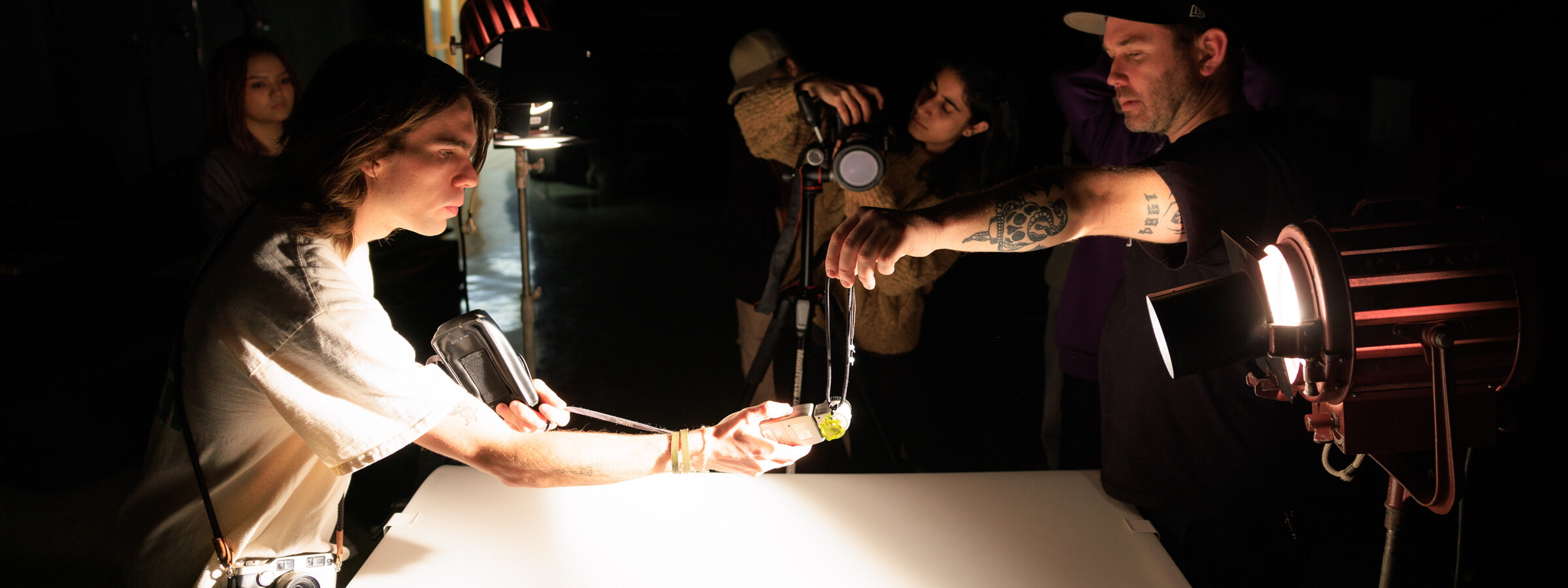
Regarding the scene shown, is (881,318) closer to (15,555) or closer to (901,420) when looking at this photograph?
(901,420)

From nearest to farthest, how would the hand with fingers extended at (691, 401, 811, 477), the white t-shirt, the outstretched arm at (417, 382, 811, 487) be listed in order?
the white t-shirt < the outstretched arm at (417, 382, 811, 487) < the hand with fingers extended at (691, 401, 811, 477)

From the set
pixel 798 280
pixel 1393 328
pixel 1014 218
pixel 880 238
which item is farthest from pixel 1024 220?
pixel 798 280

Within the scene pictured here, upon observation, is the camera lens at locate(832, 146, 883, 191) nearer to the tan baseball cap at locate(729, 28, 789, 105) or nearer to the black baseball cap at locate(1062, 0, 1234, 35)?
the black baseball cap at locate(1062, 0, 1234, 35)

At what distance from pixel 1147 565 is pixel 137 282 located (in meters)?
3.70

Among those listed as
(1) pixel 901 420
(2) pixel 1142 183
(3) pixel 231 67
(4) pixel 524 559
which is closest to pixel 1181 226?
(2) pixel 1142 183

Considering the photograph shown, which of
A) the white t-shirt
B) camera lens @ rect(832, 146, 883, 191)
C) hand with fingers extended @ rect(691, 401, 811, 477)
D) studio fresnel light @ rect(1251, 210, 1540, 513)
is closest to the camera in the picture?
studio fresnel light @ rect(1251, 210, 1540, 513)

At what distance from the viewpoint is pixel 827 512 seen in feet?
4.64

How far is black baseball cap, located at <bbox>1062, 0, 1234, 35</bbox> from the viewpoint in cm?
124

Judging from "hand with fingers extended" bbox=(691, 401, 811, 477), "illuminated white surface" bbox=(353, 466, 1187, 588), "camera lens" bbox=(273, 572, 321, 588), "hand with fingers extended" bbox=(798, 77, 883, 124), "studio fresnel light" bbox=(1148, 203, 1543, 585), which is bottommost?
→ "illuminated white surface" bbox=(353, 466, 1187, 588)

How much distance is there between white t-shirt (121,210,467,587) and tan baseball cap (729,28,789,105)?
1445 millimetres

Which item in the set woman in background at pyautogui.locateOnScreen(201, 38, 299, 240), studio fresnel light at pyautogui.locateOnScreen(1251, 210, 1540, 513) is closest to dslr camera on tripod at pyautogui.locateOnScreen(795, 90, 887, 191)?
studio fresnel light at pyautogui.locateOnScreen(1251, 210, 1540, 513)

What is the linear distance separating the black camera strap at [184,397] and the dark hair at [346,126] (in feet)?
0.30

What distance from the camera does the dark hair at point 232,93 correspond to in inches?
93.1

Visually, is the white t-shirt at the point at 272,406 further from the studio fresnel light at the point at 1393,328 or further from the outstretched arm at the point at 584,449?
the studio fresnel light at the point at 1393,328
